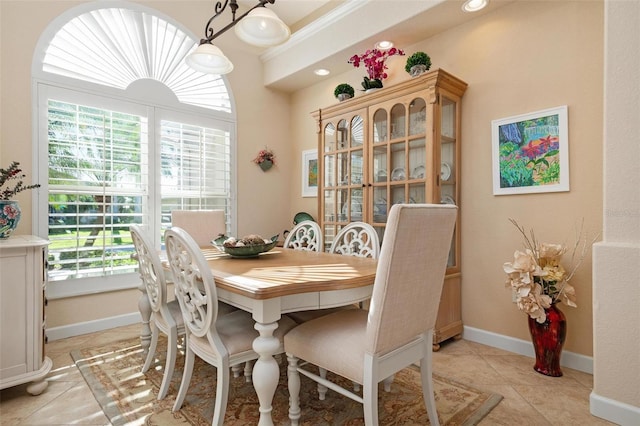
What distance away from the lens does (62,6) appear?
111 inches

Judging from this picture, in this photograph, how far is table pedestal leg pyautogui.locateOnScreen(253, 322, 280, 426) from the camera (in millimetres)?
1426

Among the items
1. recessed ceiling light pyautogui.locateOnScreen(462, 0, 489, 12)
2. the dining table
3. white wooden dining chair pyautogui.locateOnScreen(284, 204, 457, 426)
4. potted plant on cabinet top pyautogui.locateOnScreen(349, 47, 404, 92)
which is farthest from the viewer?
potted plant on cabinet top pyautogui.locateOnScreen(349, 47, 404, 92)

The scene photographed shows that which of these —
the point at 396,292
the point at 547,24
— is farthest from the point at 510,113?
the point at 396,292

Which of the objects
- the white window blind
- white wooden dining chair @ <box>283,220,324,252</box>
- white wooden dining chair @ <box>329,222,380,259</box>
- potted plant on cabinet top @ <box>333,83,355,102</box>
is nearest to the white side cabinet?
the white window blind

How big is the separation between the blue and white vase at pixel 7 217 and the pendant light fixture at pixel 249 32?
140 cm

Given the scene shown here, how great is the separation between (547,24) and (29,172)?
3932 millimetres

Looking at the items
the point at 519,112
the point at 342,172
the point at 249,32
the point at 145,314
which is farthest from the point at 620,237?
the point at 145,314

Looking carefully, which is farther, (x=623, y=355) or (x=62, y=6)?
(x=62, y=6)

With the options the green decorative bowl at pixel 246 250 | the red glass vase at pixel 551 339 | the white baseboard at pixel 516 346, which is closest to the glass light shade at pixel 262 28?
the green decorative bowl at pixel 246 250

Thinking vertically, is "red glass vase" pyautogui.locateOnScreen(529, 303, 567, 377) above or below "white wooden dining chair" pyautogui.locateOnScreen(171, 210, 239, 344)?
below

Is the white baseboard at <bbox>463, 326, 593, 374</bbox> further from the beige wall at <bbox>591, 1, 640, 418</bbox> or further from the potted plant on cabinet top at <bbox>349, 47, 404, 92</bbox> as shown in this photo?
the potted plant on cabinet top at <bbox>349, 47, 404, 92</bbox>

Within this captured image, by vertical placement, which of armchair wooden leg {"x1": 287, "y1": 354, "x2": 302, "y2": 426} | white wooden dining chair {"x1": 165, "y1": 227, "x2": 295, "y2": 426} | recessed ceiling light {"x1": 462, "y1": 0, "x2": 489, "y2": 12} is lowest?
armchair wooden leg {"x1": 287, "y1": 354, "x2": 302, "y2": 426}

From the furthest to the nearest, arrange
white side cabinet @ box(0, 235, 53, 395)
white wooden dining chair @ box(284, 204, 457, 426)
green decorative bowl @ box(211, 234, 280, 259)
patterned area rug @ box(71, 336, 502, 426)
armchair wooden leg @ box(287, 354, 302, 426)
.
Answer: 1. green decorative bowl @ box(211, 234, 280, 259)
2. white side cabinet @ box(0, 235, 53, 395)
3. patterned area rug @ box(71, 336, 502, 426)
4. armchair wooden leg @ box(287, 354, 302, 426)
5. white wooden dining chair @ box(284, 204, 457, 426)

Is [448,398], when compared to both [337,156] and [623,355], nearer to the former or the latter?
[623,355]
